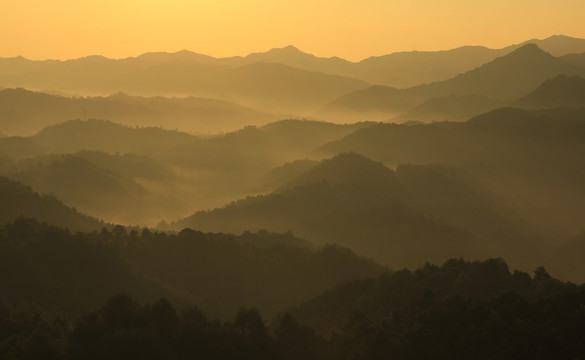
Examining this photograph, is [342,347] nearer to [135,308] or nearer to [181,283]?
[135,308]

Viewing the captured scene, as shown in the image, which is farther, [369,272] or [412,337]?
[369,272]

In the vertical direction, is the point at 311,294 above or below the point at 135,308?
below

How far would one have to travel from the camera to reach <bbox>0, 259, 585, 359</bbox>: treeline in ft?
200

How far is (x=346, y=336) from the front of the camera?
70.3 meters

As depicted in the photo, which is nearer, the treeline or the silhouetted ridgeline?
the treeline

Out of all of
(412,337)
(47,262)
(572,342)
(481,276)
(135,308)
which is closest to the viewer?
(572,342)

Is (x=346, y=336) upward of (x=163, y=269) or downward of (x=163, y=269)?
upward

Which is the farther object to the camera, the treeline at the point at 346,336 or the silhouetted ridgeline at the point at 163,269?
the silhouetted ridgeline at the point at 163,269

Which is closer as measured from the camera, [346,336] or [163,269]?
[346,336]

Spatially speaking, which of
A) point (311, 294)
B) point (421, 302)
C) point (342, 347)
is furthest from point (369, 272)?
point (342, 347)

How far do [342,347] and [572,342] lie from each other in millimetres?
18473

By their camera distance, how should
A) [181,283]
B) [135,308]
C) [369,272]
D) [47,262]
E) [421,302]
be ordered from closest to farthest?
[135,308]
[421,302]
[47,262]
[181,283]
[369,272]

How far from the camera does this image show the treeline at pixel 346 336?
6109 cm

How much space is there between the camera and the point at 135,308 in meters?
71.8
